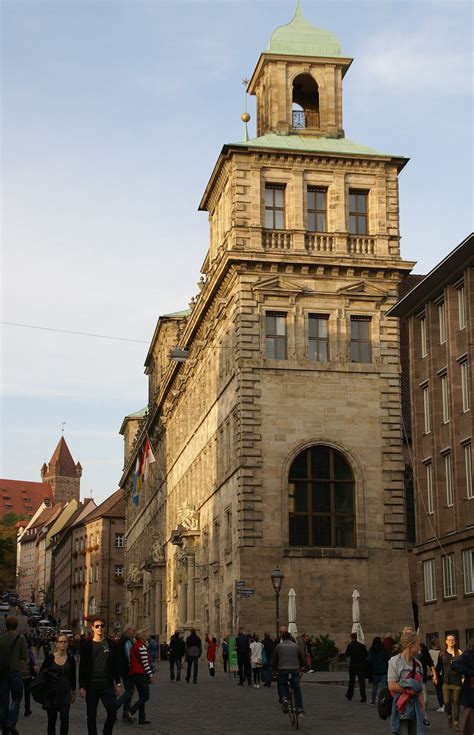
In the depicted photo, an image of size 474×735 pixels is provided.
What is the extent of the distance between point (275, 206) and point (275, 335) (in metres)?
5.95

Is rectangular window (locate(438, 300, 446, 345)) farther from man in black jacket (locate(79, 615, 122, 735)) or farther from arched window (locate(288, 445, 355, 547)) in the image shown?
man in black jacket (locate(79, 615, 122, 735))

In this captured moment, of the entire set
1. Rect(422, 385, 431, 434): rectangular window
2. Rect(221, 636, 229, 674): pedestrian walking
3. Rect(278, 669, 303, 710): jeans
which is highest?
Rect(422, 385, 431, 434): rectangular window

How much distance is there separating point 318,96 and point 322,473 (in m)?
18.8

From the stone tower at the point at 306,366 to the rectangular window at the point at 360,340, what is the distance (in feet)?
0.18

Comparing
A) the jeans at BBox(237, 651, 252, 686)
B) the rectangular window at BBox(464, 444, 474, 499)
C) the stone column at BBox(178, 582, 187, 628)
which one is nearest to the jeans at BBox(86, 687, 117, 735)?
the jeans at BBox(237, 651, 252, 686)

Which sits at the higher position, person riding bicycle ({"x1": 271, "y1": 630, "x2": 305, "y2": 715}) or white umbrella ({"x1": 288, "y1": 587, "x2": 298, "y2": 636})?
white umbrella ({"x1": 288, "y1": 587, "x2": 298, "y2": 636})

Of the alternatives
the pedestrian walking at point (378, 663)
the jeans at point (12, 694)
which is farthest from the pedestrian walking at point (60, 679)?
the pedestrian walking at point (378, 663)

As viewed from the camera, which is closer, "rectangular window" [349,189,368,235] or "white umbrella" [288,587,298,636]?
"white umbrella" [288,587,298,636]

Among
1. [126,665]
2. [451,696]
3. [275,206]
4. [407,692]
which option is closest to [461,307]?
[275,206]

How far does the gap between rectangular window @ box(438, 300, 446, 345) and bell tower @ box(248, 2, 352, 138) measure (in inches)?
605

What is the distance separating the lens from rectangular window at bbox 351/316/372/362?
5384cm

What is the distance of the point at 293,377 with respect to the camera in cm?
5266

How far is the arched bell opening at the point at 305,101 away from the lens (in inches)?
2320

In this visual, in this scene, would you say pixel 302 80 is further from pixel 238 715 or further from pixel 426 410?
pixel 238 715
